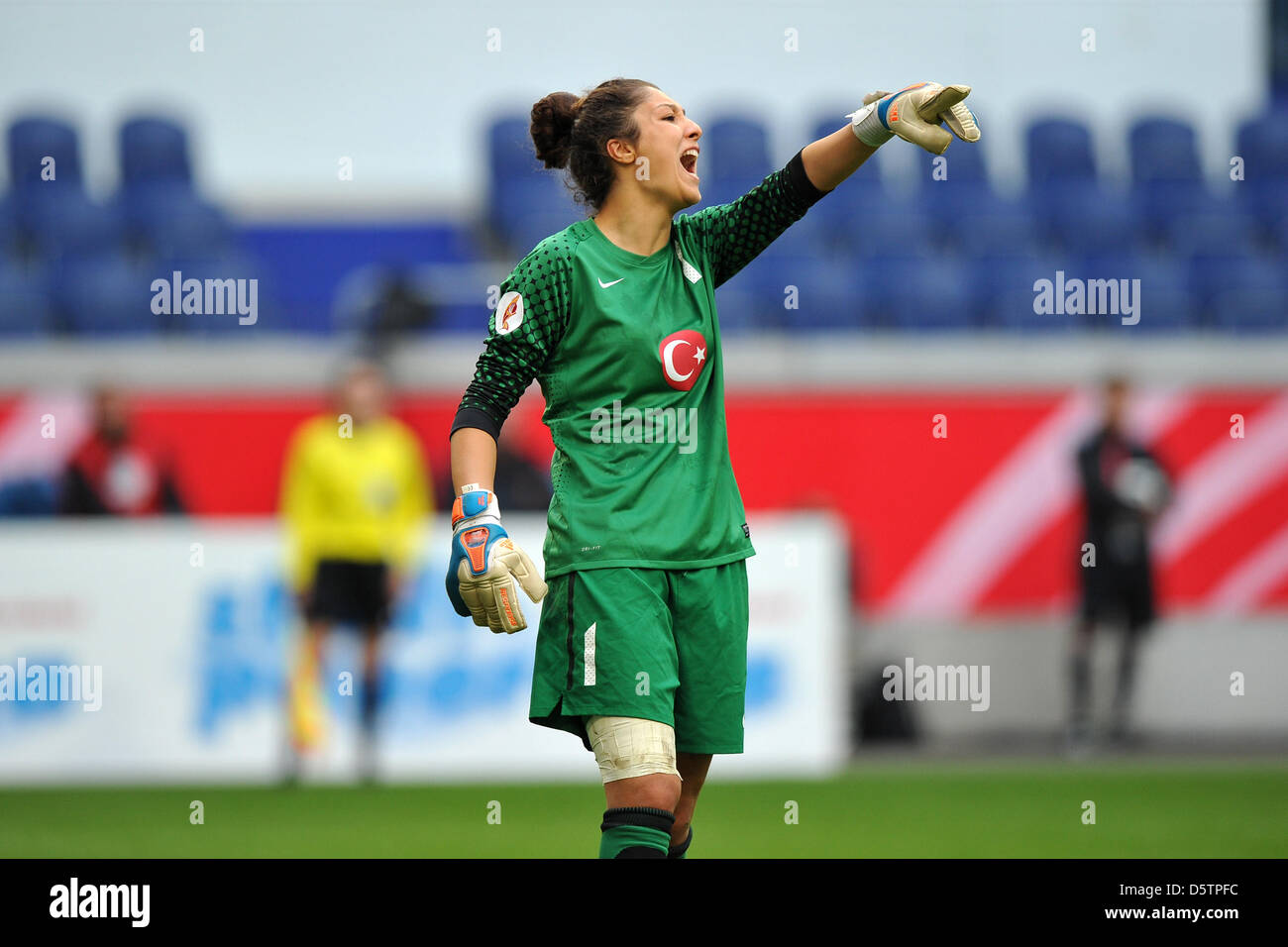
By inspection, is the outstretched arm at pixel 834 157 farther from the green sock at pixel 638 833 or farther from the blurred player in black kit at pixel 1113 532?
the blurred player in black kit at pixel 1113 532

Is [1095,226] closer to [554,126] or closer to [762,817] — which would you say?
[762,817]

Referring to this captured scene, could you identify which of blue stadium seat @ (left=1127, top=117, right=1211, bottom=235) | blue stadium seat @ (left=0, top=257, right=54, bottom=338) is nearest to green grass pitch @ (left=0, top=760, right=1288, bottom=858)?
blue stadium seat @ (left=0, top=257, right=54, bottom=338)

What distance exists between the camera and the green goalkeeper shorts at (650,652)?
12.5 feet

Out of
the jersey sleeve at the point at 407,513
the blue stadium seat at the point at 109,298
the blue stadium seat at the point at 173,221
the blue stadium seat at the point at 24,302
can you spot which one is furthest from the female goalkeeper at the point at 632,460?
the blue stadium seat at the point at 173,221

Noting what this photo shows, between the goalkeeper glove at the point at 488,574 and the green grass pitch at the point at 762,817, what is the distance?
2726 mm

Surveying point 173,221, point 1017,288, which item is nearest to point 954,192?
point 1017,288

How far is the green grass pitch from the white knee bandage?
2542mm

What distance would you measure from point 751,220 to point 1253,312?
9.31 m

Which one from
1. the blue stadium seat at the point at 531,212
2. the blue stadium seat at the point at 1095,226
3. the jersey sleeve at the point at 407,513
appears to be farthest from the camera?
the blue stadium seat at the point at 1095,226

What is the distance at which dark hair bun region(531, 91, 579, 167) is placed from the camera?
418 cm

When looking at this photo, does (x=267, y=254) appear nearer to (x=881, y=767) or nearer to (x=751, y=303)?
(x=751, y=303)

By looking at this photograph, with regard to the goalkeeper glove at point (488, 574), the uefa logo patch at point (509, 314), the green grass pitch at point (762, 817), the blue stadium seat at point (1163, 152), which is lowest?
the green grass pitch at point (762, 817)

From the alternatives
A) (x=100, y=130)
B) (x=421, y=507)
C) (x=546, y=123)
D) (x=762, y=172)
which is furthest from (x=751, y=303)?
(x=546, y=123)

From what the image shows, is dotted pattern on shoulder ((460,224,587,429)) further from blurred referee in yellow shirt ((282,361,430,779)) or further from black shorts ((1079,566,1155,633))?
black shorts ((1079,566,1155,633))
